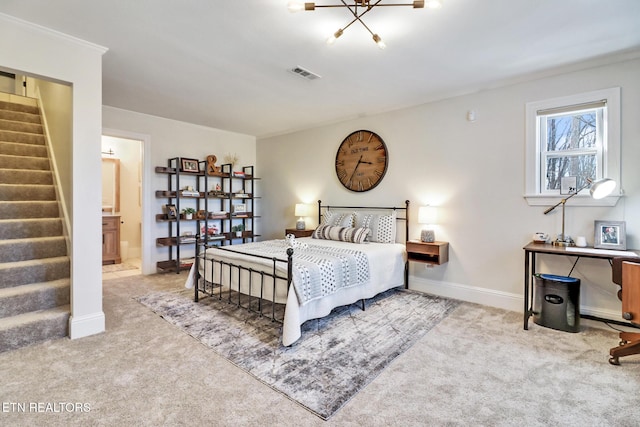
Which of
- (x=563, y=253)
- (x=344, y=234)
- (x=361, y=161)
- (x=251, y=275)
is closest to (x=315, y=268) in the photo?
(x=251, y=275)

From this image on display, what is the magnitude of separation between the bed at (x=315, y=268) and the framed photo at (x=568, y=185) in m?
1.74

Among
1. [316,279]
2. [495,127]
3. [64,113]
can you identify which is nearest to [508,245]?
[495,127]

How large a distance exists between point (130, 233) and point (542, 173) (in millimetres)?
7095

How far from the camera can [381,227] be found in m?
4.42

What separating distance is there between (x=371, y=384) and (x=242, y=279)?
1736 mm

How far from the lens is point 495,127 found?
3678 millimetres

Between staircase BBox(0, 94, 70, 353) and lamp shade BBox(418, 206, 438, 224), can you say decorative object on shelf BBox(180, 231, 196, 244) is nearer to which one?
staircase BBox(0, 94, 70, 353)

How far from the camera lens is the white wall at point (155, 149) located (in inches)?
189

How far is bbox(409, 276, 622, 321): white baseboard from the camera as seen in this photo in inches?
121

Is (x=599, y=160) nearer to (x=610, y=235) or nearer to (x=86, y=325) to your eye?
(x=610, y=235)

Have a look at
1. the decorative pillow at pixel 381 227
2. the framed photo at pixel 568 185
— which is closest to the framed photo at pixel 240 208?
the decorative pillow at pixel 381 227

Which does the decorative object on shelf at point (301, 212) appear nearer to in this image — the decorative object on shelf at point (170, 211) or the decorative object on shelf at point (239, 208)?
the decorative object on shelf at point (239, 208)

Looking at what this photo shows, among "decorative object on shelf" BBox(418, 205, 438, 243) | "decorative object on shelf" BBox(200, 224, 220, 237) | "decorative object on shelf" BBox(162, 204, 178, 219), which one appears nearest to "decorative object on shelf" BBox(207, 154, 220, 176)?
"decorative object on shelf" BBox(162, 204, 178, 219)

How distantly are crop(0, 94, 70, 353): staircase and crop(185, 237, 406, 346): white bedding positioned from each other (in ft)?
4.26
